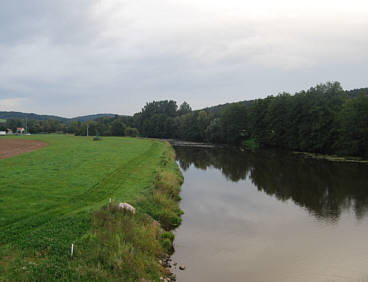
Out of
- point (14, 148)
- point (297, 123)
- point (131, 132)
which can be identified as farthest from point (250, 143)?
point (14, 148)

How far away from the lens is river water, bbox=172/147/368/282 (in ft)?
33.2

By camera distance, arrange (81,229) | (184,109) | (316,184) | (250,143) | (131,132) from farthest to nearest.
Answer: (184,109) → (131,132) → (250,143) → (316,184) → (81,229)

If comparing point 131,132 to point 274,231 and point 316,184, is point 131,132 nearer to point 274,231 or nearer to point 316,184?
point 316,184

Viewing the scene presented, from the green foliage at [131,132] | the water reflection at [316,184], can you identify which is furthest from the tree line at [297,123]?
the water reflection at [316,184]

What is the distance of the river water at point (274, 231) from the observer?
1012 centimetres

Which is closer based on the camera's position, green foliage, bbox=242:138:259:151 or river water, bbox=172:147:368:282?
river water, bbox=172:147:368:282

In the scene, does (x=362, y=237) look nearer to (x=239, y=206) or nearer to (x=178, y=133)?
(x=239, y=206)

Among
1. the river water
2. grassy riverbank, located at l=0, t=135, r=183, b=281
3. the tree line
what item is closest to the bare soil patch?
grassy riverbank, located at l=0, t=135, r=183, b=281

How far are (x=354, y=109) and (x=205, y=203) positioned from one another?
38255 mm

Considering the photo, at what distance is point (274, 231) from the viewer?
13906mm

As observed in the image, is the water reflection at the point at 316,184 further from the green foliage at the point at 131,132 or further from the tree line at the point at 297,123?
the green foliage at the point at 131,132

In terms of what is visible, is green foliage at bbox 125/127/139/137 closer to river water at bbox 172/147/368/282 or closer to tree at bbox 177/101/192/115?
tree at bbox 177/101/192/115

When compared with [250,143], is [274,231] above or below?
below

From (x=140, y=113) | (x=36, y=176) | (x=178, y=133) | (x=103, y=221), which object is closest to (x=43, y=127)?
(x=140, y=113)
